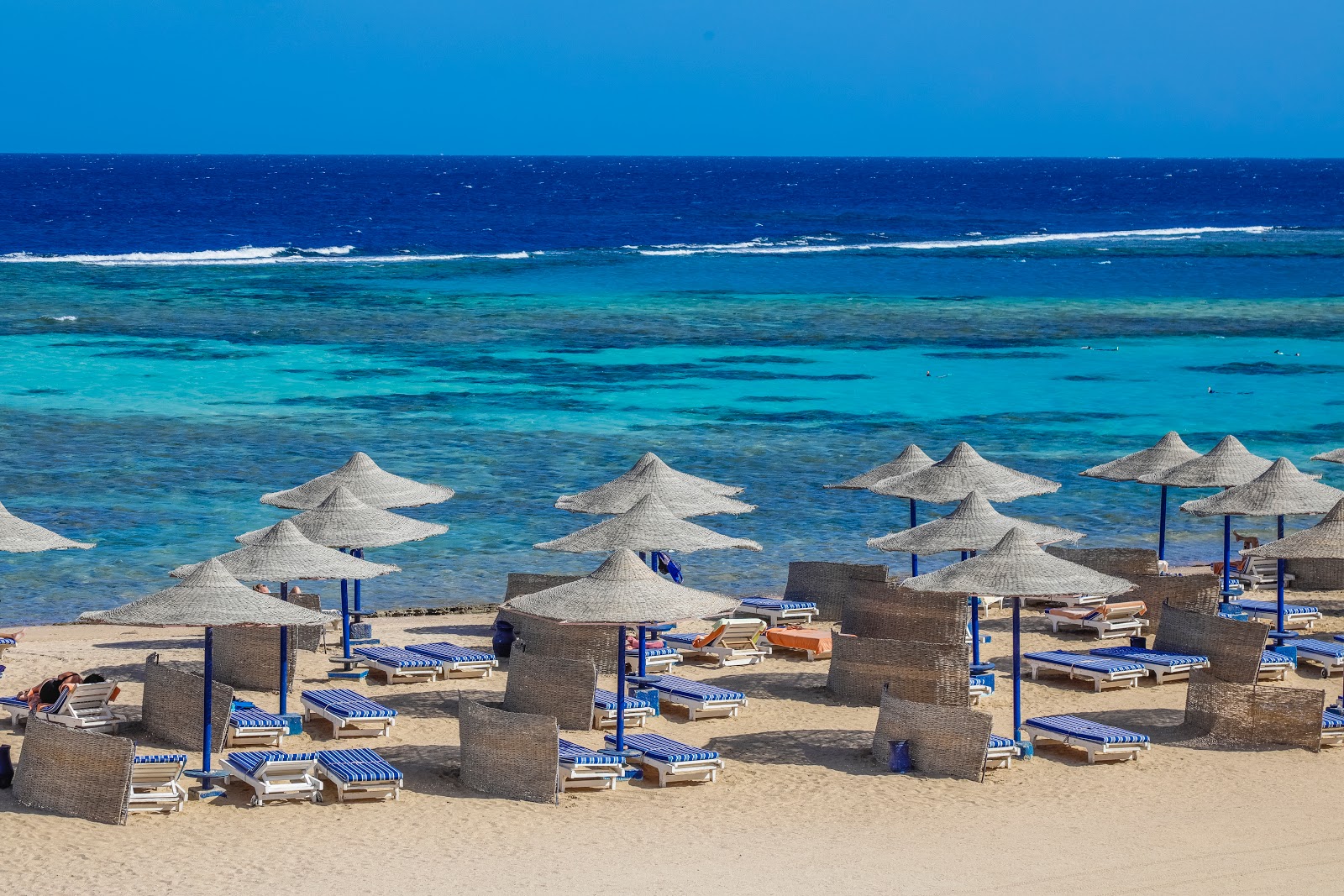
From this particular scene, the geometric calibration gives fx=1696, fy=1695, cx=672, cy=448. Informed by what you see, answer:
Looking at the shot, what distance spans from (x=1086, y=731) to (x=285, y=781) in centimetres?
613

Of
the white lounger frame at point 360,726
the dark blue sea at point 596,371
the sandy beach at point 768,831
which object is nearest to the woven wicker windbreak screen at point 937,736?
the sandy beach at point 768,831

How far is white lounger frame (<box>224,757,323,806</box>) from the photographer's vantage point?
12.0 metres

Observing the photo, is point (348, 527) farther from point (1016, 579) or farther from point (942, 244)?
point (942, 244)

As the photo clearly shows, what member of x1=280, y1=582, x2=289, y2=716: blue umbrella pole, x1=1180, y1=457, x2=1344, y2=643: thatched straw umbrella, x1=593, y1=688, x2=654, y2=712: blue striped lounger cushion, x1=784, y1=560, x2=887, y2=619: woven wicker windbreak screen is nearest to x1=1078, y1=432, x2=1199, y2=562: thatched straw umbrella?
x1=1180, y1=457, x2=1344, y2=643: thatched straw umbrella

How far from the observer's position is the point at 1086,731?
13.3 metres

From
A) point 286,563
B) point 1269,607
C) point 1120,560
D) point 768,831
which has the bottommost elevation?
point 768,831

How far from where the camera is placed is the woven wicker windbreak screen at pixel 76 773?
11.6 metres

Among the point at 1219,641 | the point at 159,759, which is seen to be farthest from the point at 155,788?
the point at 1219,641

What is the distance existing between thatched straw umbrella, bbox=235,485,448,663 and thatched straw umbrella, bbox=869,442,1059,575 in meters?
5.19

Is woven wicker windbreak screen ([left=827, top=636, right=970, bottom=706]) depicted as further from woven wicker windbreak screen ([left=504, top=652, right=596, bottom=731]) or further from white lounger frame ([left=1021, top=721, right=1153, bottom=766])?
woven wicker windbreak screen ([left=504, top=652, right=596, bottom=731])

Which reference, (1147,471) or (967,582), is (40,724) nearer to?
(967,582)

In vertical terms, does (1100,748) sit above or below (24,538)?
below

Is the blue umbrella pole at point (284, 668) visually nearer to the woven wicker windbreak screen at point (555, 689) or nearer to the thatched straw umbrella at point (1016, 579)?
the woven wicker windbreak screen at point (555, 689)

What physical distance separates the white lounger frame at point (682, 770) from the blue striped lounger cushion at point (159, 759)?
3.40 m
